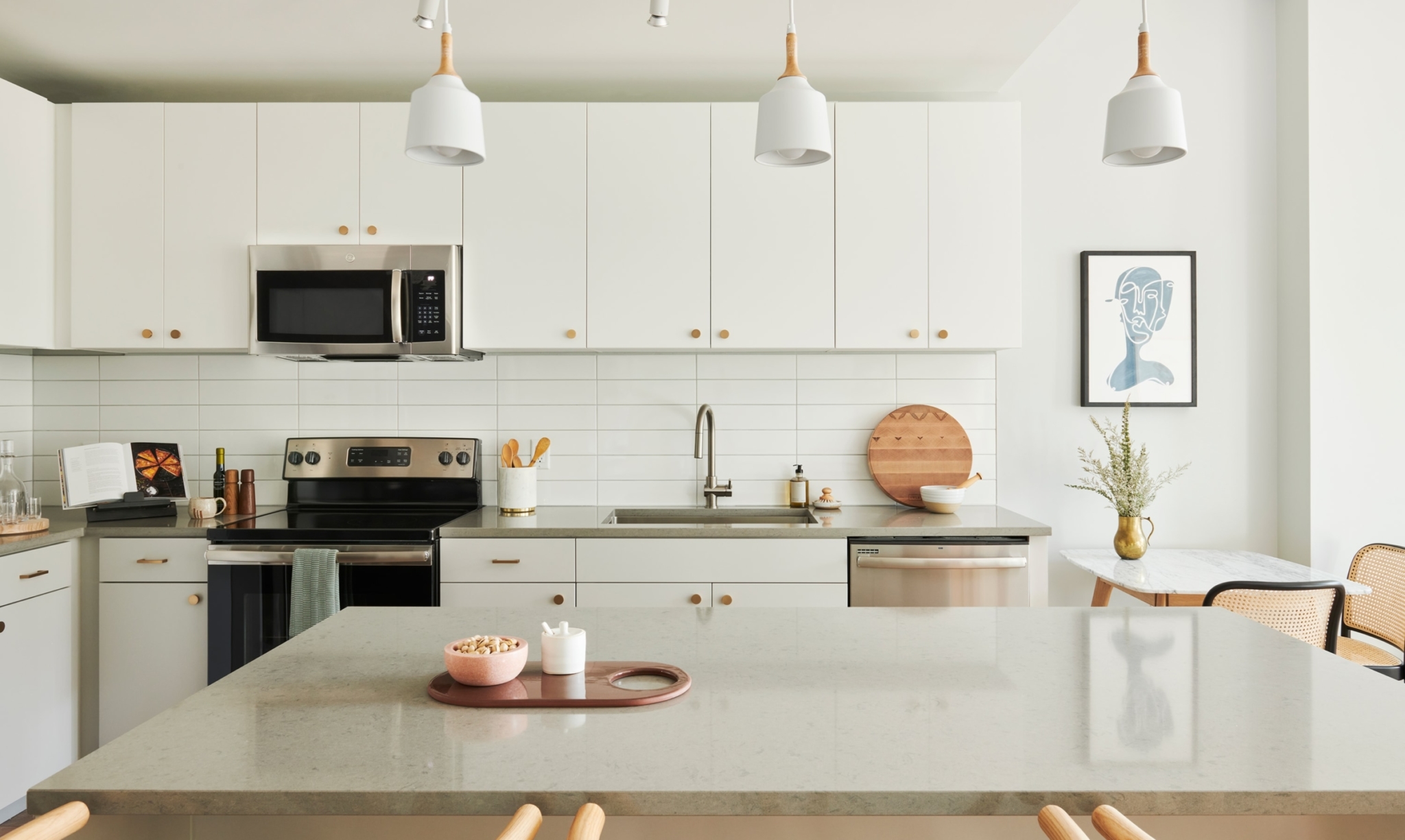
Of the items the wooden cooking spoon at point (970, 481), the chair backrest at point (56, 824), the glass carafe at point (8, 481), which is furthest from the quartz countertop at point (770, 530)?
the chair backrest at point (56, 824)

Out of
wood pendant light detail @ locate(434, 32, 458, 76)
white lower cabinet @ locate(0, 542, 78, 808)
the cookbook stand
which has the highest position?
wood pendant light detail @ locate(434, 32, 458, 76)

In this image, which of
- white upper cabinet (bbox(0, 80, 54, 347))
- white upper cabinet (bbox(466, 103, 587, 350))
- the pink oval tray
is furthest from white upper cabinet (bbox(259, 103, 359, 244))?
the pink oval tray

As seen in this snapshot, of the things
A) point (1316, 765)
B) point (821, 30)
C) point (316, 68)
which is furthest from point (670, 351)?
point (1316, 765)

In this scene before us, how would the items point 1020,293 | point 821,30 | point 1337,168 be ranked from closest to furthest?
1. point 821,30
2. point 1020,293
3. point 1337,168

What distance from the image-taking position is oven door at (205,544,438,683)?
285 centimetres

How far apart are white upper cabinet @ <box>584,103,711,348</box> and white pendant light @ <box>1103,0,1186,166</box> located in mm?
1723

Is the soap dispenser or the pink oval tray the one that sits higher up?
the soap dispenser

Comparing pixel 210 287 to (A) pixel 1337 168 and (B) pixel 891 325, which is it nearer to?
(B) pixel 891 325

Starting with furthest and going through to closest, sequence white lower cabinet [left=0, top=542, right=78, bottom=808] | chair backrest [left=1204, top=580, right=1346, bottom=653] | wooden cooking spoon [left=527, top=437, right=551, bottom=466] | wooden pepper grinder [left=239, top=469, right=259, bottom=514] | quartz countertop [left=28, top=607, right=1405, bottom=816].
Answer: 1. wooden cooking spoon [left=527, top=437, right=551, bottom=466]
2. wooden pepper grinder [left=239, top=469, right=259, bottom=514]
3. white lower cabinet [left=0, top=542, right=78, bottom=808]
4. chair backrest [left=1204, top=580, right=1346, bottom=653]
5. quartz countertop [left=28, top=607, right=1405, bottom=816]

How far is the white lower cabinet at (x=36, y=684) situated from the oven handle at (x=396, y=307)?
4.10ft

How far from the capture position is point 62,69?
125 inches

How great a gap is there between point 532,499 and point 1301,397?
9.93ft

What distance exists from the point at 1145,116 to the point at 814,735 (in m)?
1.25

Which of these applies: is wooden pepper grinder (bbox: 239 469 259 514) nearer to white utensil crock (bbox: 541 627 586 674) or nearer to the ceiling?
the ceiling
